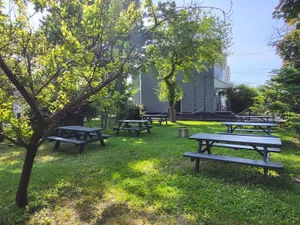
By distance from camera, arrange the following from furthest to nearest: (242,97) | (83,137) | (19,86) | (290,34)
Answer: (242,97)
(290,34)
(83,137)
(19,86)

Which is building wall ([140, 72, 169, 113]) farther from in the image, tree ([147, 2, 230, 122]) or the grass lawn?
the grass lawn

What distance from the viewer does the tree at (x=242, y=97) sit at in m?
18.4

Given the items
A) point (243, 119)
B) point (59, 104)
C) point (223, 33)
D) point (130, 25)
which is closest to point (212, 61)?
point (223, 33)

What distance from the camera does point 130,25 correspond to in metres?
3.15

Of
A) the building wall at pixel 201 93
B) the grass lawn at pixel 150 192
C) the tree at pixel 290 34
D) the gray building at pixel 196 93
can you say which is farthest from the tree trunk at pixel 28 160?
the building wall at pixel 201 93

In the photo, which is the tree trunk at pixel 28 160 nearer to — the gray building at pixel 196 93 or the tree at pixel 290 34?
the tree at pixel 290 34

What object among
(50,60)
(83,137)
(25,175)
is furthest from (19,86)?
(83,137)

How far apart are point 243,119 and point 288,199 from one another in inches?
333

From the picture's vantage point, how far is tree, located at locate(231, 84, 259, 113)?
18.4 m

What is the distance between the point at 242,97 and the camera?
1861cm

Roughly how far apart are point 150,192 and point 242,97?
59.1 feet

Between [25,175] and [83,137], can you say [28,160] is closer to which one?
[25,175]

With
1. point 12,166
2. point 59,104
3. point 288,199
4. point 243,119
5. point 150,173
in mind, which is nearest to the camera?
point 288,199

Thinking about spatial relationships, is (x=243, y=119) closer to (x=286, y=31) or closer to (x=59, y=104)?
(x=286, y=31)
